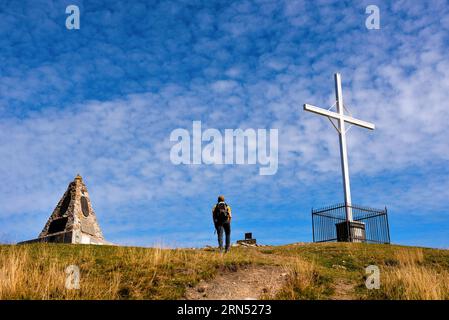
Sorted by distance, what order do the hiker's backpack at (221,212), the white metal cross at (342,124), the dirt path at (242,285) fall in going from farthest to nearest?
1. the white metal cross at (342,124)
2. the hiker's backpack at (221,212)
3. the dirt path at (242,285)

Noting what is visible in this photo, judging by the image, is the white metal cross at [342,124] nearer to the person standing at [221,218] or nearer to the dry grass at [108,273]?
the person standing at [221,218]

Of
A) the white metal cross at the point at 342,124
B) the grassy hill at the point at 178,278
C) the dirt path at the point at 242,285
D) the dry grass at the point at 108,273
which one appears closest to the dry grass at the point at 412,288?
the grassy hill at the point at 178,278

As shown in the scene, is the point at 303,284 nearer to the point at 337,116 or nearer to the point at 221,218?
the point at 221,218

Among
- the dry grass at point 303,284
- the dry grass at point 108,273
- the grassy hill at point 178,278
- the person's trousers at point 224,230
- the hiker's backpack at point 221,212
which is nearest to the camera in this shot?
the dry grass at point 108,273

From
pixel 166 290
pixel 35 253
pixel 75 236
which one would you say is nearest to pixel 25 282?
pixel 166 290

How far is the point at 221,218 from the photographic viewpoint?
50.1ft

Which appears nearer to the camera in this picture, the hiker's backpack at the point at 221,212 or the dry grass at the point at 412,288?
the dry grass at the point at 412,288

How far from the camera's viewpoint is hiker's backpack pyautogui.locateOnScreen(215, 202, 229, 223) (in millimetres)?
15109

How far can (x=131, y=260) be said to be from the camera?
12188 mm

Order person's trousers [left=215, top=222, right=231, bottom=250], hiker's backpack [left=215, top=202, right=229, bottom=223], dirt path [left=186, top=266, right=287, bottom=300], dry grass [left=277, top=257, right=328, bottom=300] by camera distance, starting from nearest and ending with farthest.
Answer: dry grass [left=277, top=257, right=328, bottom=300], dirt path [left=186, top=266, right=287, bottom=300], hiker's backpack [left=215, top=202, right=229, bottom=223], person's trousers [left=215, top=222, right=231, bottom=250]

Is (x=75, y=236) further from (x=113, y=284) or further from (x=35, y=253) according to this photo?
(x=113, y=284)

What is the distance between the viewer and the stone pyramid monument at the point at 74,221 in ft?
83.1

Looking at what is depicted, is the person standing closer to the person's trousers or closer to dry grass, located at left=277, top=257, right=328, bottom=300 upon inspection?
the person's trousers

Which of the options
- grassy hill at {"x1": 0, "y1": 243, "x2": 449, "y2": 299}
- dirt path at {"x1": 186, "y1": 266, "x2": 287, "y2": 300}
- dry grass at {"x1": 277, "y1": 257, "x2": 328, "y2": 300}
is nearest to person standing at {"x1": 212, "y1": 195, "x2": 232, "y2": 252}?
grassy hill at {"x1": 0, "y1": 243, "x2": 449, "y2": 299}
